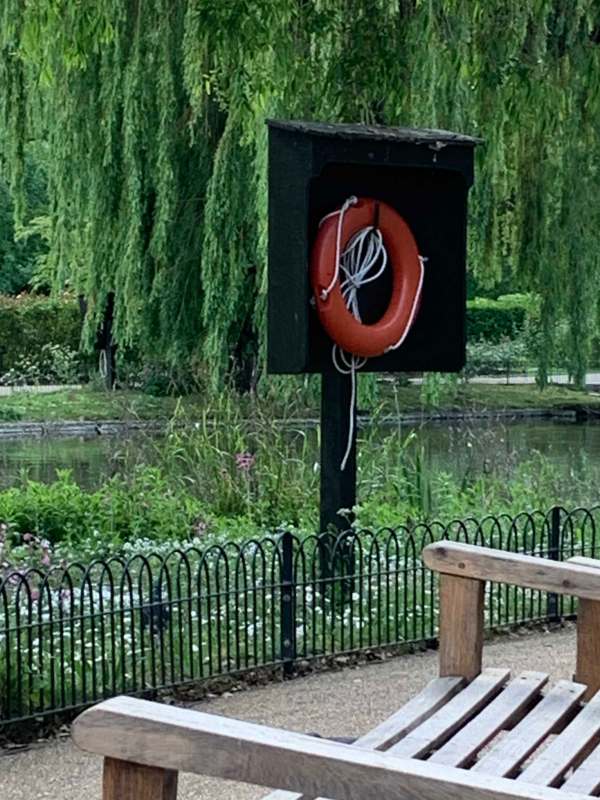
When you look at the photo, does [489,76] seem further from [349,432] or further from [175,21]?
[175,21]

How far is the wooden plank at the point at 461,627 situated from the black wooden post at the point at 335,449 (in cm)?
327

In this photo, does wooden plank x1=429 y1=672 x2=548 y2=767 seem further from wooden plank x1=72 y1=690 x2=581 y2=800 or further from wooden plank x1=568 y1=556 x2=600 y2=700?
wooden plank x1=72 y1=690 x2=581 y2=800

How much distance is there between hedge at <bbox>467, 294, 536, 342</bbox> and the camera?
35656 millimetres

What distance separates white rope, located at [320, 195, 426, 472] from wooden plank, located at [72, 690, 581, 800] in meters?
4.75

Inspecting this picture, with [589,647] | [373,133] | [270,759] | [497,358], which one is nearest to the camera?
[270,759]

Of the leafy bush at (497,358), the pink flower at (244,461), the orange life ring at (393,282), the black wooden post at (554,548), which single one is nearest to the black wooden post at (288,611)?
the orange life ring at (393,282)

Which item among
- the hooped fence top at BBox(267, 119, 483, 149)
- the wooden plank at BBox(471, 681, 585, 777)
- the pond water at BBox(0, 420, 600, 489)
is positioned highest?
the hooped fence top at BBox(267, 119, 483, 149)

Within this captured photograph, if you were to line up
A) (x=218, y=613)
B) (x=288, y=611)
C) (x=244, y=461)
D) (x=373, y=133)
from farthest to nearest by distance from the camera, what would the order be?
(x=244, y=461)
(x=373, y=133)
(x=288, y=611)
(x=218, y=613)

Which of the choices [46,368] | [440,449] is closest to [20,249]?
[46,368]

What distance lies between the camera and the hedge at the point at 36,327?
3083 centimetres

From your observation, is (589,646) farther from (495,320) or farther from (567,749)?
(495,320)

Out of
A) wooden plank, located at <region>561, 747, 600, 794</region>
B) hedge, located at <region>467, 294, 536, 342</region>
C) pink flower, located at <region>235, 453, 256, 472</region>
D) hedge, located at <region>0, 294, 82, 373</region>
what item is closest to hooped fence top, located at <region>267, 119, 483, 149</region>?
pink flower, located at <region>235, 453, 256, 472</region>

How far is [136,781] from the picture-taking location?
2.54 metres

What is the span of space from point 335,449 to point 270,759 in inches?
194
